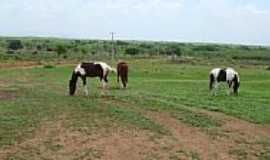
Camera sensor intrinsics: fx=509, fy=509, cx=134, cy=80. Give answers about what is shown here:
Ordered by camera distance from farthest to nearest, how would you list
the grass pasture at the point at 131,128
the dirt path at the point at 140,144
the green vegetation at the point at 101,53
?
the green vegetation at the point at 101,53
the grass pasture at the point at 131,128
the dirt path at the point at 140,144

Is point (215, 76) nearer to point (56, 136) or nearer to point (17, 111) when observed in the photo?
point (17, 111)

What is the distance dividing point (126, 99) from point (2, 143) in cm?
965

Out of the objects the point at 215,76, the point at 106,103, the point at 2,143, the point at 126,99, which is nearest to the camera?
the point at 2,143

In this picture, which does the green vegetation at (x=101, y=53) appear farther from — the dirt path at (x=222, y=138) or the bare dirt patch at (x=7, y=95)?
the dirt path at (x=222, y=138)

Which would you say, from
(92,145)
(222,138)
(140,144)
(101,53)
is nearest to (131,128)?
(140,144)

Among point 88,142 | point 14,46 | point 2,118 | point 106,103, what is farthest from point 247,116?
point 14,46

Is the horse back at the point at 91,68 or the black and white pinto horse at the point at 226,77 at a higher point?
the horse back at the point at 91,68

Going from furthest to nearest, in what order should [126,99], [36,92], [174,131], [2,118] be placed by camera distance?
1. [36,92]
2. [126,99]
3. [2,118]
4. [174,131]

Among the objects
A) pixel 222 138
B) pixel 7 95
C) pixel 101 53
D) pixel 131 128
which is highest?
pixel 131 128

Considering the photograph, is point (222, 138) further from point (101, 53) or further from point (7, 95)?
point (101, 53)

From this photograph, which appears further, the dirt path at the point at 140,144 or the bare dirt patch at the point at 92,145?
the dirt path at the point at 140,144

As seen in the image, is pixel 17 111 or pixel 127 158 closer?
pixel 127 158

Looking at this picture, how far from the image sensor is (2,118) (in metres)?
16.3

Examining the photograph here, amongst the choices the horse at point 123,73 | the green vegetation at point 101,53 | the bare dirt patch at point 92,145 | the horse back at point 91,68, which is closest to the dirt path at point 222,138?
the bare dirt patch at point 92,145
